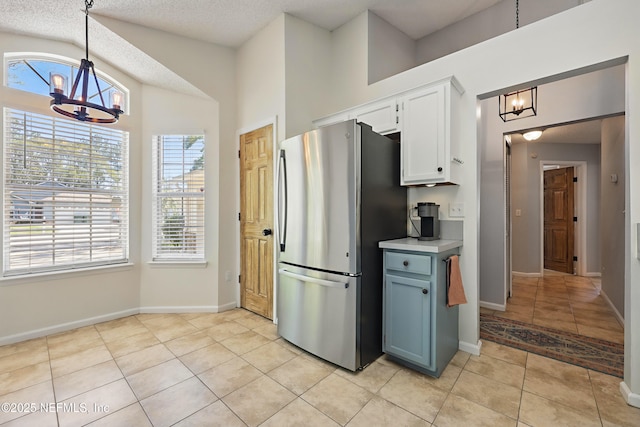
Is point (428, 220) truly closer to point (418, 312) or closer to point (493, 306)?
point (418, 312)

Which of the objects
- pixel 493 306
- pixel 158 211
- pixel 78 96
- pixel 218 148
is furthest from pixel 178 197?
pixel 493 306

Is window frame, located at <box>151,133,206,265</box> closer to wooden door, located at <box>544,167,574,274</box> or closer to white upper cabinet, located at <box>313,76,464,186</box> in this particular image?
white upper cabinet, located at <box>313,76,464,186</box>

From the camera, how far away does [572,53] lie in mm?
1994

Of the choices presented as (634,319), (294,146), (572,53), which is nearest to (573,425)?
(634,319)

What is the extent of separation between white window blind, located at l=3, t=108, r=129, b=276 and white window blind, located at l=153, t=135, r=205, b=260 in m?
0.34

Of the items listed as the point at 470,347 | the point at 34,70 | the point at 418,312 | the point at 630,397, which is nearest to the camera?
the point at 630,397

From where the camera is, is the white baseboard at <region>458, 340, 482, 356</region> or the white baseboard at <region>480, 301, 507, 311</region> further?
the white baseboard at <region>480, 301, 507, 311</region>

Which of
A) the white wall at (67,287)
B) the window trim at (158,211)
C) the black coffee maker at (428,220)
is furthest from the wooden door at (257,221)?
the black coffee maker at (428,220)

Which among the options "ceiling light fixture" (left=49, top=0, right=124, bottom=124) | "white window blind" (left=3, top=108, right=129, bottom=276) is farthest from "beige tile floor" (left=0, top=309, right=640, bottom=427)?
"ceiling light fixture" (left=49, top=0, right=124, bottom=124)

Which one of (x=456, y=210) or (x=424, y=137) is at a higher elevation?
(x=424, y=137)

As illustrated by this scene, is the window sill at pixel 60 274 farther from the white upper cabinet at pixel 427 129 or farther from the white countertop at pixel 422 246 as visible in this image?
the white upper cabinet at pixel 427 129

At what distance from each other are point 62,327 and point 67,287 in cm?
39

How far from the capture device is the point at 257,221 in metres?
3.32

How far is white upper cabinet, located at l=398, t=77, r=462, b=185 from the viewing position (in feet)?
7.30
